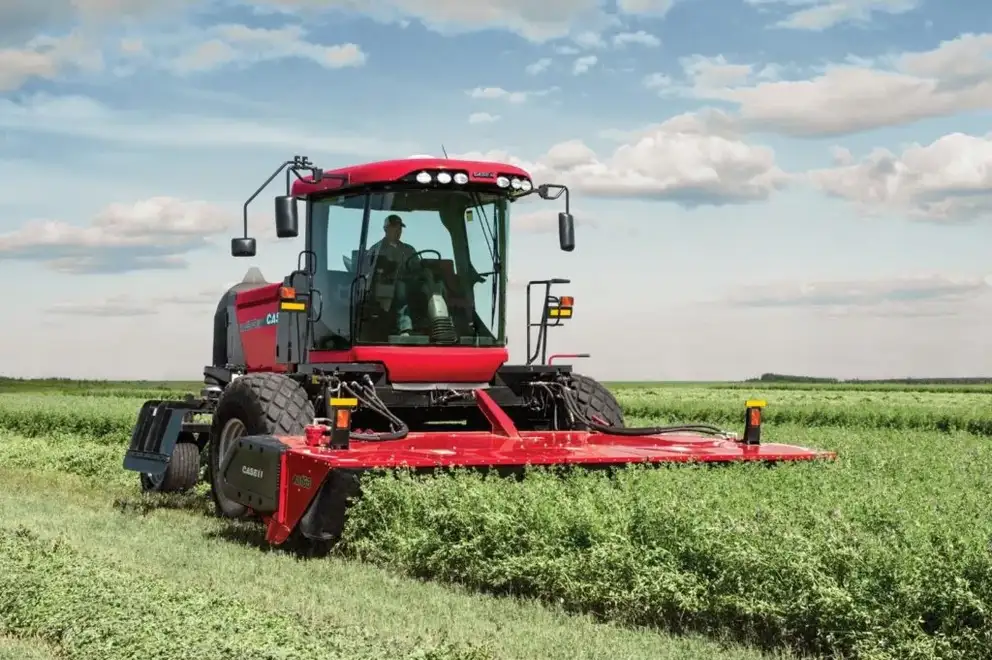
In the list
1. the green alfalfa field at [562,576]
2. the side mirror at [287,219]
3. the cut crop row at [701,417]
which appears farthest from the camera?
the cut crop row at [701,417]

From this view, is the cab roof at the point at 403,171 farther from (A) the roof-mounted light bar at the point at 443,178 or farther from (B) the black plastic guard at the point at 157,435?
(B) the black plastic guard at the point at 157,435

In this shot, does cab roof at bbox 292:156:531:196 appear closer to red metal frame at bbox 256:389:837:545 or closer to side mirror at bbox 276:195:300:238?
side mirror at bbox 276:195:300:238

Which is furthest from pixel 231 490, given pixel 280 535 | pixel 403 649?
pixel 403 649

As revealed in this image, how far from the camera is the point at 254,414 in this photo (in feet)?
30.4

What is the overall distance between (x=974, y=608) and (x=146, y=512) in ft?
24.1

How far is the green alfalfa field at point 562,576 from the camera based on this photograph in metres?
5.20

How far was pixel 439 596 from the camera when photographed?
6449 mm

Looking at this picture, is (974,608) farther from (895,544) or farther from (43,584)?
(43,584)

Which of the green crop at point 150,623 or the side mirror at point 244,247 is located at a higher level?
the side mirror at point 244,247

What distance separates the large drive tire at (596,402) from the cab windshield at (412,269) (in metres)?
0.97

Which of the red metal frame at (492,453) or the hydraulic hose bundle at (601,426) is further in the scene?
the hydraulic hose bundle at (601,426)

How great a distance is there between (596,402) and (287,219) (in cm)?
Answer: 327

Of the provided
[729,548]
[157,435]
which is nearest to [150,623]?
[729,548]

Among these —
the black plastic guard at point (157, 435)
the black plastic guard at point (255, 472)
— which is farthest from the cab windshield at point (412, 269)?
the black plastic guard at point (157, 435)
